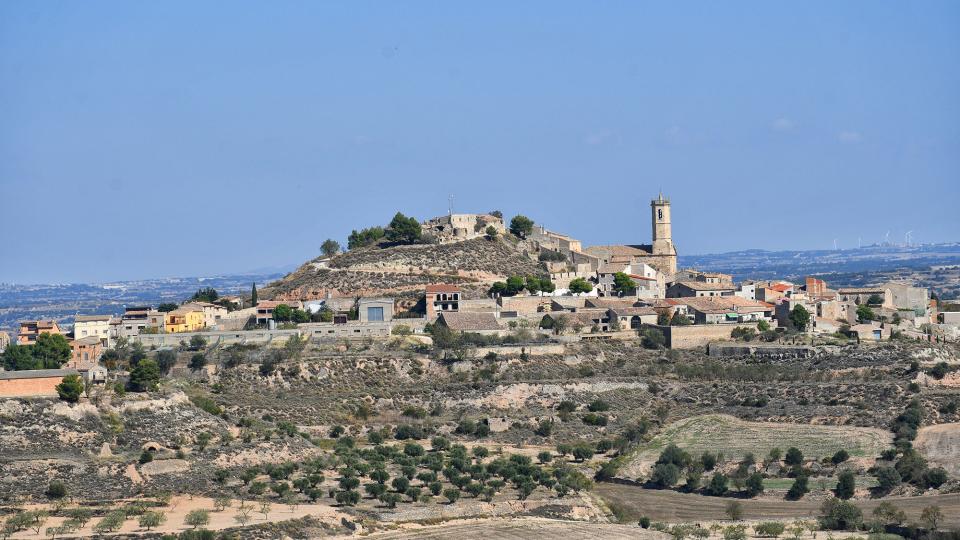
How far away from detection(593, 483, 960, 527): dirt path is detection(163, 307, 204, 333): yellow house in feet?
76.6

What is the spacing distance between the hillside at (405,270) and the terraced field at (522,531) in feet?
90.8

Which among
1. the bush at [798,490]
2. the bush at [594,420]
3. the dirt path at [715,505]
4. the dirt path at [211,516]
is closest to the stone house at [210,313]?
the bush at [594,420]

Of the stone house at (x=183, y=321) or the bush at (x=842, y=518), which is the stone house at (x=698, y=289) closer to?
the stone house at (x=183, y=321)

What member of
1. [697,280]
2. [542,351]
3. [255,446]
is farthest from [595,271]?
[255,446]

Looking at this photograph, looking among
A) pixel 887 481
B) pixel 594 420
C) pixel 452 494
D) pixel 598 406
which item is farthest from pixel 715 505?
pixel 598 406

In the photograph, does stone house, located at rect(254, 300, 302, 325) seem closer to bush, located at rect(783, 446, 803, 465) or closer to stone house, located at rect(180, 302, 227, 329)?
stone house, located at rect(180, 302, 227, 329)

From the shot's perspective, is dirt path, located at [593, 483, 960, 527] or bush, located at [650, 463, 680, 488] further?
bush, located at [650, 463, 680, 488]

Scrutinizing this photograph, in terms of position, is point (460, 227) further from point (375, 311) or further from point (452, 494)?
→ point (452, 494)

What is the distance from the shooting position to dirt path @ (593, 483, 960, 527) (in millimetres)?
45656

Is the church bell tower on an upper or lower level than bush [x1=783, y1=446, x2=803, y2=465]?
upper

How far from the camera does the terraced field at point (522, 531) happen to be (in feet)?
138

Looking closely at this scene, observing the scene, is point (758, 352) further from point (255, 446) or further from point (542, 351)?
point (255, 446)

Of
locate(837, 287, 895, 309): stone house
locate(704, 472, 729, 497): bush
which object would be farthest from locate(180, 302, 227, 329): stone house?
locate(837, 287, 895, 309): stone house

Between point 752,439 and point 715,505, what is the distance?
658cm
